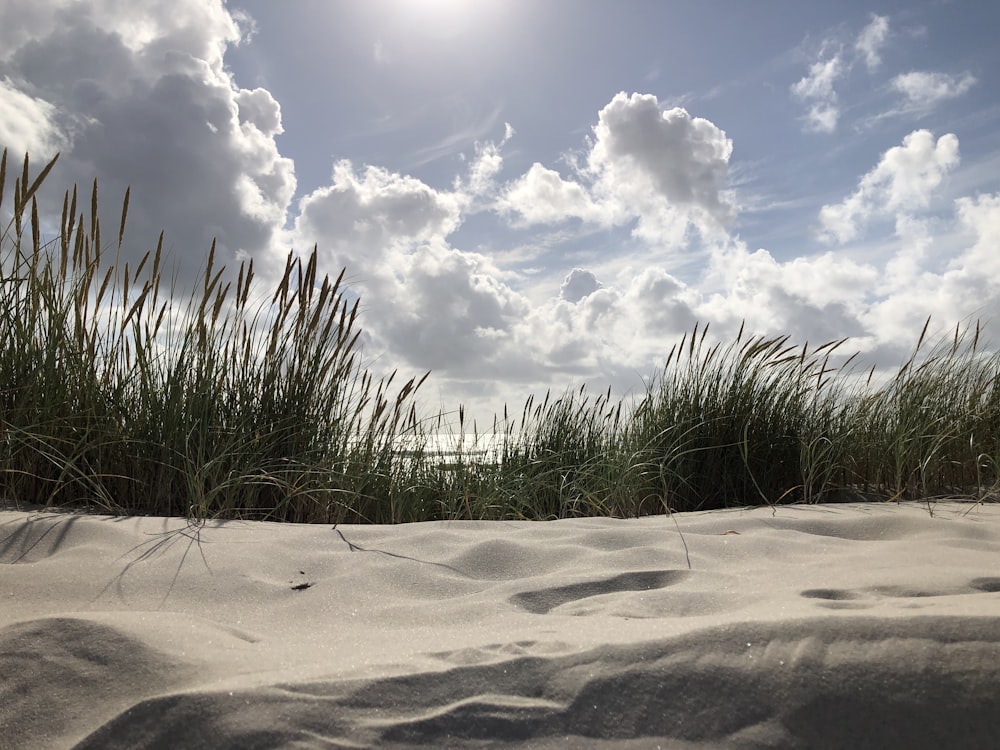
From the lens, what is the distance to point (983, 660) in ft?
3.19

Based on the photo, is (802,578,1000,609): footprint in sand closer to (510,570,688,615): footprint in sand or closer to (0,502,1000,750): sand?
(0,502,1000,750): sand

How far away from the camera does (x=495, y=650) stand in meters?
1.06

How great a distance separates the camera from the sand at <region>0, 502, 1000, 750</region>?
89cm

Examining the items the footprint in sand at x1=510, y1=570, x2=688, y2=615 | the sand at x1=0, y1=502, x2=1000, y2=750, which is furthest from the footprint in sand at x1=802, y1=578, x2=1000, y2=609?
the footprint in sand at x1=510, y1=570, x2=688, y2=615

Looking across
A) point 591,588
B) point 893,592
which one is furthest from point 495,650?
point 893,592

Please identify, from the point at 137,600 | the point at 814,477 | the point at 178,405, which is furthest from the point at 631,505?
the point at 137,600

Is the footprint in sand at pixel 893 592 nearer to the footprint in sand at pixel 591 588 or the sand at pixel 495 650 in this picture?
the sand at pixel 495 650

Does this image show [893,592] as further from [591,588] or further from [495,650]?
[495,650]

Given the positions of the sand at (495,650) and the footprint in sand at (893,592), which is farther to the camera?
the footprint in sand at (893,592)

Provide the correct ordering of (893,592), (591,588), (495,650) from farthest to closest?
(591,588) → (893,592) → (495,650)

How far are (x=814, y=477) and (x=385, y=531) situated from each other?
2.35 m

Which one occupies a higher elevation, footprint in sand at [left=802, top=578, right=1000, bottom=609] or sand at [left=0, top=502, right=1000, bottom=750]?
footprint in sand at [left=802, top=578, right=1000, bottom=609]

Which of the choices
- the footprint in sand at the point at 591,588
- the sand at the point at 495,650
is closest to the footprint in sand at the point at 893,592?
the sand at the point at 495,650

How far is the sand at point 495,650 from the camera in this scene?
35.1 inches
